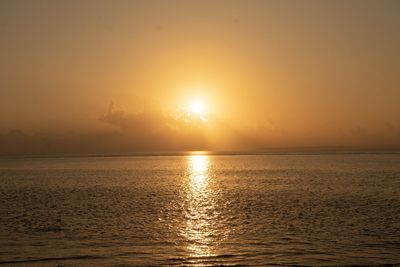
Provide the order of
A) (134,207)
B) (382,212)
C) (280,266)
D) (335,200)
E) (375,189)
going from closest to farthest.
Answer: (280,266)
(382,212)
(134,207)
(335,200)
(375,189)

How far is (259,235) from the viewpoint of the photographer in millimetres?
27125

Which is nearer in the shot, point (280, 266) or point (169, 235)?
point (280, 266)

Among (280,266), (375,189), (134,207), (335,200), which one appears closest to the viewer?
(280,266)

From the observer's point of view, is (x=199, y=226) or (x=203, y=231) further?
(x=199, y=226)

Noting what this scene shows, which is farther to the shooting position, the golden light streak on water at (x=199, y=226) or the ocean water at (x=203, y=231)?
the golden light streak on water at (x=199, y=226)

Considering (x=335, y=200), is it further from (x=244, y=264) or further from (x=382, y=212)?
(x=244, y=264)

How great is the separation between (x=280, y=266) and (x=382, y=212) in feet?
65.3

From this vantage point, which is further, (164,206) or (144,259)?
(164,206)

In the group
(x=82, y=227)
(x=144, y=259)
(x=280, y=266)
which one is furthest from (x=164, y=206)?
(x=280, y=266)

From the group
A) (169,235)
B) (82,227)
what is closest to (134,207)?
(82,227)

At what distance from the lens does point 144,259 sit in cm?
2103

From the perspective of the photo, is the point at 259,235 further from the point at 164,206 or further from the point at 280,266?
the point at 164,206

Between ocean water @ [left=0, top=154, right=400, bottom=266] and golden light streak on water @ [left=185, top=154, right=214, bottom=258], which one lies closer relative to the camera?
ocean water @ [left=0, top=154, right=400, bottom=266]

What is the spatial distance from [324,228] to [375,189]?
3058 cm
